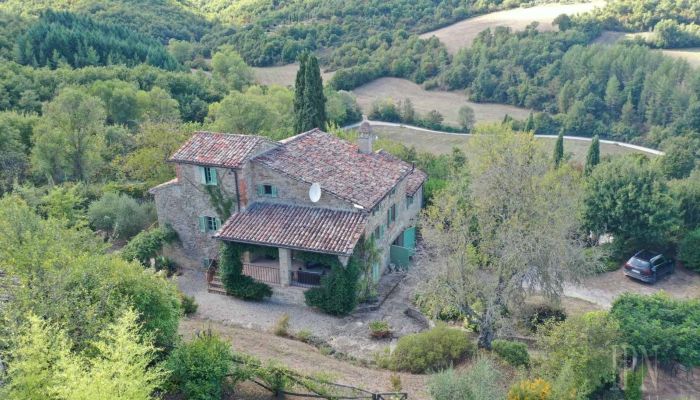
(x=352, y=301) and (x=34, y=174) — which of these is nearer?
(x=352, y=301)

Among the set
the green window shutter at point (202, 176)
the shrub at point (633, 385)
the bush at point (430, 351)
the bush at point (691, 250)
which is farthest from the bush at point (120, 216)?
the bush at point (691, 250)

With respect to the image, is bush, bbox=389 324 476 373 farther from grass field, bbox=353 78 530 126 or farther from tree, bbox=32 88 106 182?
grass field, bbox=353 78 530 126

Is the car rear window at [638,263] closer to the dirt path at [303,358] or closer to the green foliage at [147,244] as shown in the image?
the dirt path at [303,358]

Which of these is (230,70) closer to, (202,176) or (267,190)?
(202,176)

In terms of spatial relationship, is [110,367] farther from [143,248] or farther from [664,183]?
[664,183]

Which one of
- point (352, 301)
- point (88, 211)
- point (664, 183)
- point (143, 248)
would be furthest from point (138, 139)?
point (664, 183)

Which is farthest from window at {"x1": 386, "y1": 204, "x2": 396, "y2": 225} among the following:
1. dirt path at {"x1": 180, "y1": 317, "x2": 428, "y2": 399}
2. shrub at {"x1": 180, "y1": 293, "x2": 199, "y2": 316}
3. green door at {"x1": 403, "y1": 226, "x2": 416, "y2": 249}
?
shrub at {"x1": 180, "y1": 293, "x2": 199, "y2": 316}
